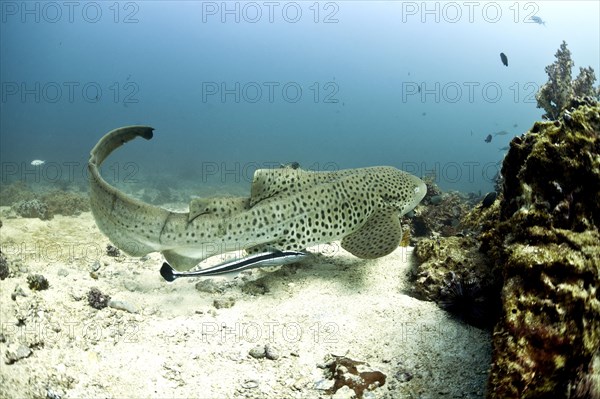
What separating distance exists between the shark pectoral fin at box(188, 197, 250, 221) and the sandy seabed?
1199mm

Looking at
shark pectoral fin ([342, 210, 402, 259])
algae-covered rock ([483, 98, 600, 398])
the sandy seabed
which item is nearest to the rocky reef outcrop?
shark pectoral fin ([342, 210, 402, 259])

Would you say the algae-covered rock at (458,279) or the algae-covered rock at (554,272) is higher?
the algae-covered rock at (554,272)

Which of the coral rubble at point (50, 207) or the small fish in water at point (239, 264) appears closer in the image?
the small fish in water at point (239, 264)

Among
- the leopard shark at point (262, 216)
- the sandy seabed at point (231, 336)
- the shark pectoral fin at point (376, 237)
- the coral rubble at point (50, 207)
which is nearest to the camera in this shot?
the sandy seabed at point (231, 336)

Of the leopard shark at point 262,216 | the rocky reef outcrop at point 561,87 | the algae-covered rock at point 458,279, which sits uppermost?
the rocky reef outcrop at point 561,87

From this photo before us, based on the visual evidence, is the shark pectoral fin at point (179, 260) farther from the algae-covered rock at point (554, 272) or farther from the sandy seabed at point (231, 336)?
the algae-covered rock at point (554, 272)

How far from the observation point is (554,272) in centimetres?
266

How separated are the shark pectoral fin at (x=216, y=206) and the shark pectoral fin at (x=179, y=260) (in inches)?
21.2

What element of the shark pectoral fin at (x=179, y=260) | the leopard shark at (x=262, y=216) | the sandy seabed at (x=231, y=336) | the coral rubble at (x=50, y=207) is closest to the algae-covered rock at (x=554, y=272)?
the sandy seabed at (x=231, y=336)

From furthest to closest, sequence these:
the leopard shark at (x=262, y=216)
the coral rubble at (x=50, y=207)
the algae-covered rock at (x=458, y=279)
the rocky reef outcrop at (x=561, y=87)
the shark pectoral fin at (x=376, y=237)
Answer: the coral rubble at (x=50, y=207) → the rocky reef outcrop at (x=561, y=87) → the shark pectoral fin at (x=376, y=237) → the leopard shark at (x=262, y=216) → the algae-covered rock at (x=458, y=279)

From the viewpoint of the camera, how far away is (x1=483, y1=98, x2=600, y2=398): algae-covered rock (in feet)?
7.83

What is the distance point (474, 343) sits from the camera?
3729 mm

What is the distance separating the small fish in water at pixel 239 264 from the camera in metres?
4.45

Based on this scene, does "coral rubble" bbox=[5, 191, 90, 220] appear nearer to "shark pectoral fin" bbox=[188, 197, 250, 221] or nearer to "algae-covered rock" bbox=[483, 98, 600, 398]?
"shark pectoral fin" bbox=[188, 197, 250, 221]
